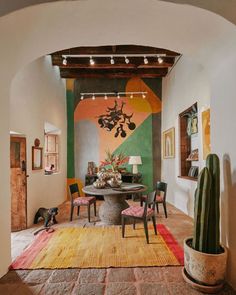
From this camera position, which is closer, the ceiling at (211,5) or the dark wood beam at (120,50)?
the ceiling at (211,5)

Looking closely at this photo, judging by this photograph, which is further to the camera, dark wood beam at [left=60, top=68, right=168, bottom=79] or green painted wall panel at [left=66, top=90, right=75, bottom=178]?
green painted wall panel at [left=66, top=90, right=75, bottom=178]

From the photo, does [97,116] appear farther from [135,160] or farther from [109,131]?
[135,160]

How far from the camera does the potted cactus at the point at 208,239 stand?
195cm

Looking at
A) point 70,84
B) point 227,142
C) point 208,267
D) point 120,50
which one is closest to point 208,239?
point 208,267

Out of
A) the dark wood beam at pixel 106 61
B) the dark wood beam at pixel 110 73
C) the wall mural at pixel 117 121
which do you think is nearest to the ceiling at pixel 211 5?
the dark wood beam at pixel 106 61

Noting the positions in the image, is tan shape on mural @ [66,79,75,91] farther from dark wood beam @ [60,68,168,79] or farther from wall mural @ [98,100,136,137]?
wall mural @ [98,100,136,137]

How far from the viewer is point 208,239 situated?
6.68 feet

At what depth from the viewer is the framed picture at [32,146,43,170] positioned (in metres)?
4.38

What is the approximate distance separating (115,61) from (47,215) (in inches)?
159

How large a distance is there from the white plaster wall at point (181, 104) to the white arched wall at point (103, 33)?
5.88ft

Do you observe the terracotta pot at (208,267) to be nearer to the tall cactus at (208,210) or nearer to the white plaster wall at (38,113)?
the tall cactus at (208,210)

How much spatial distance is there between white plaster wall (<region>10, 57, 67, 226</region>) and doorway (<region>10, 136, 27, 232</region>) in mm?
140

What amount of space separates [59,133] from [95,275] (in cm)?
448

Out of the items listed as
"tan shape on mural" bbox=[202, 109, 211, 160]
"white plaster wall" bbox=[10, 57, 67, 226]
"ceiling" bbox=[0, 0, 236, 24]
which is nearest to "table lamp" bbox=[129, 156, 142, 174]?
"white plaster wall" bbox=[10, 57, 67, 226]
